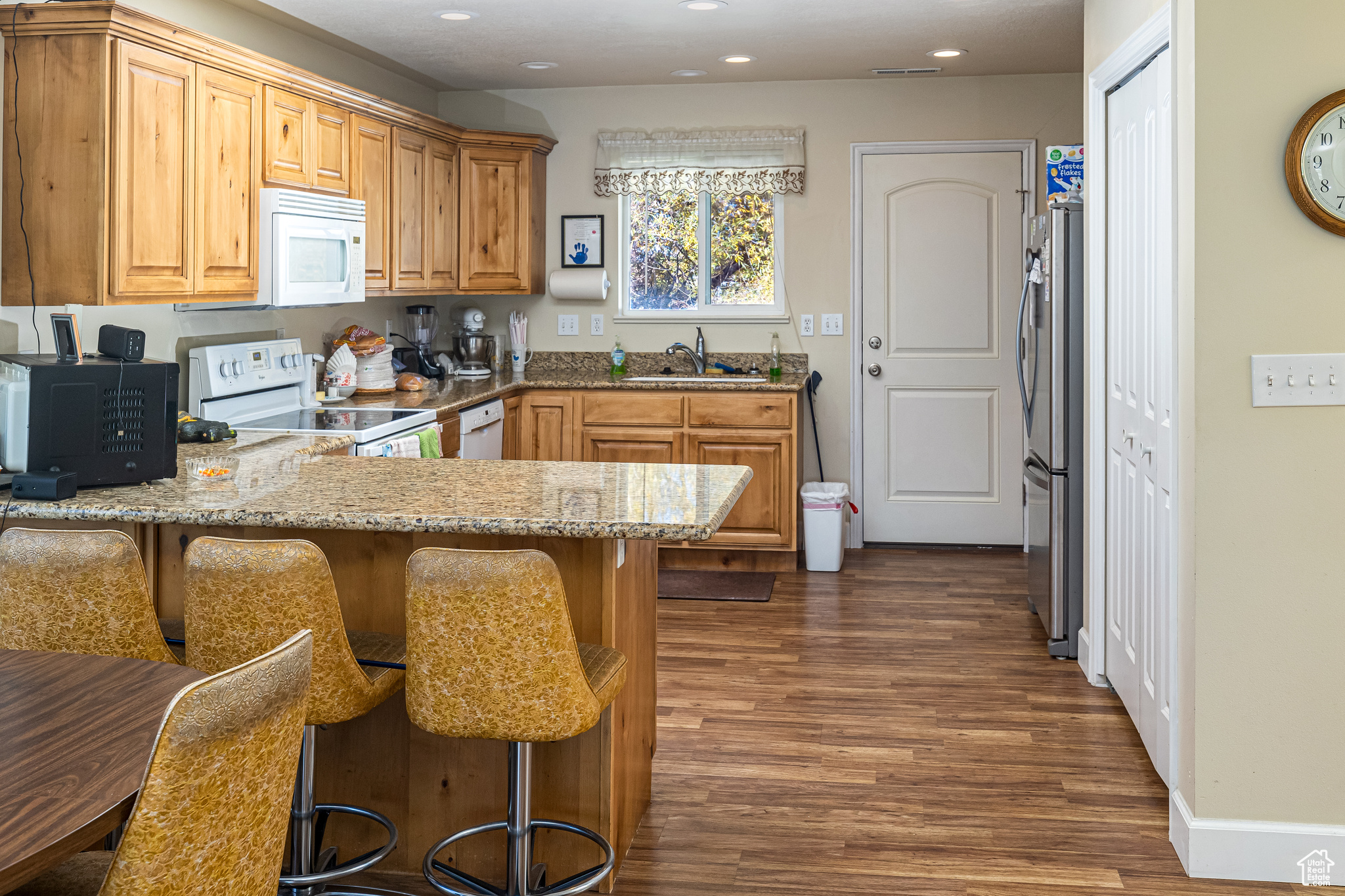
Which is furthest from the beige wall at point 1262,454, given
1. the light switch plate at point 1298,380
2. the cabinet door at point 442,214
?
the cabinet door at point 442,214

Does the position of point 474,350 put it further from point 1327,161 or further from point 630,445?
point 1327,161

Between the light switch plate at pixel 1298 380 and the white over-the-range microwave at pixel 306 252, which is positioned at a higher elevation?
the white over-the-range microwave at pixel 306 252

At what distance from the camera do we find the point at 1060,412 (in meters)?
3.79

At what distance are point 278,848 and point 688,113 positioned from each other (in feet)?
15.9

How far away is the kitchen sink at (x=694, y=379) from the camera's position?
206 inches

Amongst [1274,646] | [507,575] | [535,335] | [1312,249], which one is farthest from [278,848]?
[535,335]

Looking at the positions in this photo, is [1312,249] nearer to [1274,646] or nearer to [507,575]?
[1274,646]

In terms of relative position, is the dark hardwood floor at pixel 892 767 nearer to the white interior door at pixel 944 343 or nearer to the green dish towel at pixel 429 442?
the green dish towel at pixel 429 442

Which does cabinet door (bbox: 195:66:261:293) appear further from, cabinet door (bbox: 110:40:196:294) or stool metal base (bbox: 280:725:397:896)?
stool metal base (bbox: 280:725:397:896)

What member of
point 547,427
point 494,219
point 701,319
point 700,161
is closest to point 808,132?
point 700,161

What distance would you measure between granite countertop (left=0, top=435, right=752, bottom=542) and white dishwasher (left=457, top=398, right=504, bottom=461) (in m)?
1.68

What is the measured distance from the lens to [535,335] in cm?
590

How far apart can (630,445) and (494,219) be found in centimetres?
128

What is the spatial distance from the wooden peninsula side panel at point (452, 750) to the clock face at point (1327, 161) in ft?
5.08
